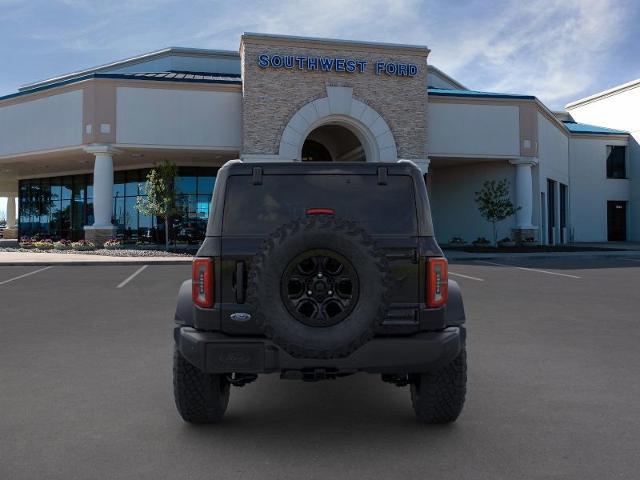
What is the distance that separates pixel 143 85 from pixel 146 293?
1770 cm

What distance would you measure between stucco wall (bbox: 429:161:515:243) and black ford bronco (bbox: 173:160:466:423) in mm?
28683

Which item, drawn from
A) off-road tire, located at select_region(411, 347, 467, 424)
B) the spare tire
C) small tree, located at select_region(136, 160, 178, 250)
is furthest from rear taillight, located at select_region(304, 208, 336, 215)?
small tree, located at select_region(136, 160, 178, 250)

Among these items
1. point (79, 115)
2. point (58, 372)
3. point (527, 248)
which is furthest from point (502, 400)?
point (79, 115)

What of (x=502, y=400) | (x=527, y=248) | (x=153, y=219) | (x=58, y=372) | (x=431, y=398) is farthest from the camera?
(x=153, y=219)

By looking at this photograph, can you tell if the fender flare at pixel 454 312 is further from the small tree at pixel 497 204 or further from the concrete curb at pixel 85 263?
the small tree at pixel 497 204

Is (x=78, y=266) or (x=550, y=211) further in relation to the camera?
(x=550, y=211)

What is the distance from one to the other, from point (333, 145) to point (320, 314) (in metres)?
32.3

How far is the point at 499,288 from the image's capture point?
502 inches

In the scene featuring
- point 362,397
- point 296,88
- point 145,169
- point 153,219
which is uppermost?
point 296,88

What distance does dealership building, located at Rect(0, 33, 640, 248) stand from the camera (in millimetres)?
25906

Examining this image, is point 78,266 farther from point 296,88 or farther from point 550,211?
point 550,211

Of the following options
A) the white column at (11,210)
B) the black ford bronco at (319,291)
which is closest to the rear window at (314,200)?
the black ford bronco at (319,291)

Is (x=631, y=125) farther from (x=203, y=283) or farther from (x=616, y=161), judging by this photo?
(x=203, y=283)

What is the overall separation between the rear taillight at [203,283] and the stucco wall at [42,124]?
2624 cm
